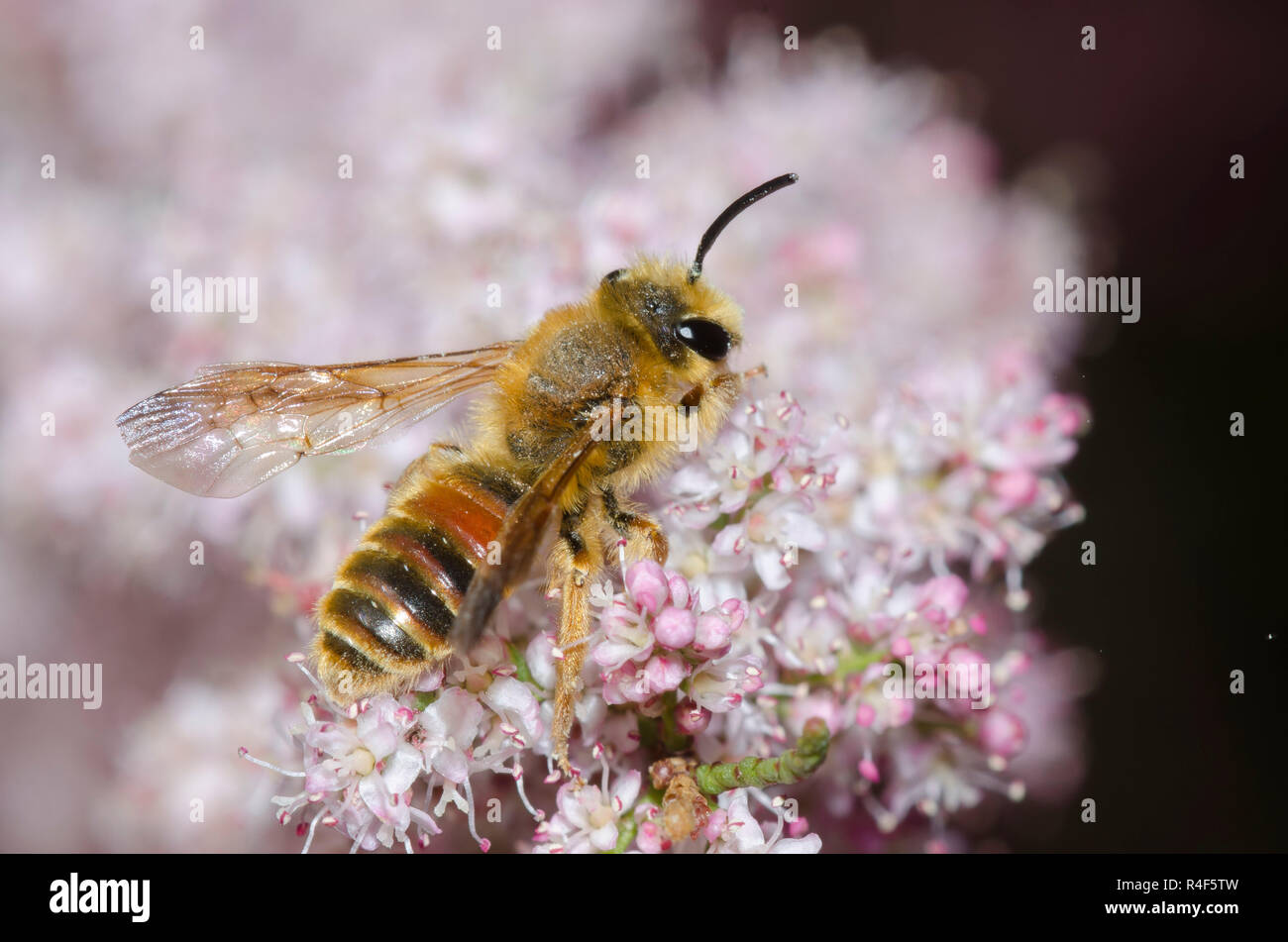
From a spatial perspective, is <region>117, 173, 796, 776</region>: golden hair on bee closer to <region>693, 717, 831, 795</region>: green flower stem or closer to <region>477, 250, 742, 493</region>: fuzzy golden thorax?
<region>477, 250, 742, 493</region>: fuzzy golden thorax

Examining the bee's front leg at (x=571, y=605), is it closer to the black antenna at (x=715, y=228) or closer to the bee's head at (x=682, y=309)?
the bee's head at (x=682, y=309)

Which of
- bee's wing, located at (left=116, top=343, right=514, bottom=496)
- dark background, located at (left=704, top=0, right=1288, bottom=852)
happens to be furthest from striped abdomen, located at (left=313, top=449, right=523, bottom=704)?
dark background, located at (left=704, top=0, right=1288, bottom=852)

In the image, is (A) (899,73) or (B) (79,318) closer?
(B) (79,318)

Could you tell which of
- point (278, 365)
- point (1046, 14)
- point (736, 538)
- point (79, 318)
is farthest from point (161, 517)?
point (1046, 14)

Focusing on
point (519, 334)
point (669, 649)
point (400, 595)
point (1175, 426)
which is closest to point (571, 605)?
point (669, 649)

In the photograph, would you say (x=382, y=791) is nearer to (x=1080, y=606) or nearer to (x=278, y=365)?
(x=278, y=365)

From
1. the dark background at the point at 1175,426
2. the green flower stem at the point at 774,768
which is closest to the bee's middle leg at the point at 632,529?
the green flower stem at the point at 774,768
